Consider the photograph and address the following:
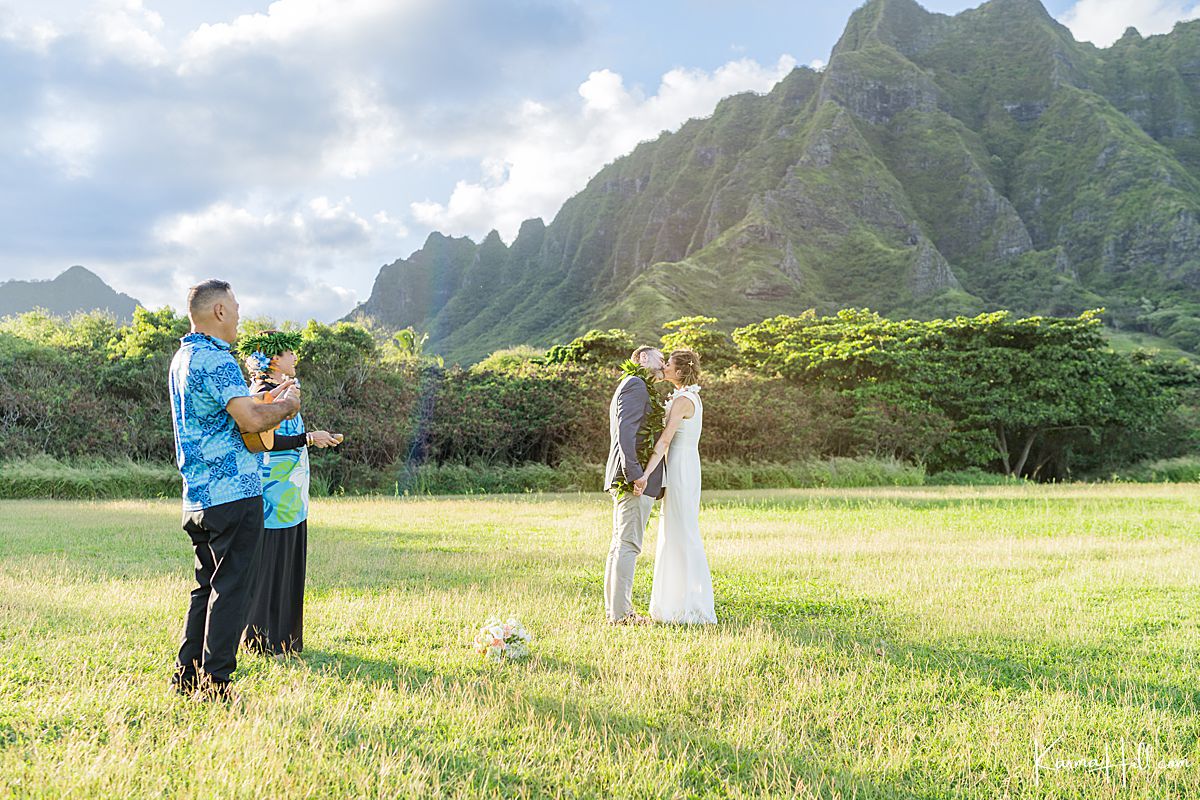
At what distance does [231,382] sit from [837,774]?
3.63 m

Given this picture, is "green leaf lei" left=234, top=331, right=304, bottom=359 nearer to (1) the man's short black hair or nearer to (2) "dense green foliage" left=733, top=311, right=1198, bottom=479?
(1) the man's short black hair

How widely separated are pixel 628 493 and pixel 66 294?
14721cm

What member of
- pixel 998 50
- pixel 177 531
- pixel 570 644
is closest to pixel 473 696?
pixel 570 644

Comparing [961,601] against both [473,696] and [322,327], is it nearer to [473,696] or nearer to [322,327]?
[473,696]

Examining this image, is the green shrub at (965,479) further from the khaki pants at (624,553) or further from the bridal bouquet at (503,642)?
the bridal bouquet at (503,642)

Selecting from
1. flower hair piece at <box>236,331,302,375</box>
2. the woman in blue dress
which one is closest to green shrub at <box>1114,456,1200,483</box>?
the woman in blue dress

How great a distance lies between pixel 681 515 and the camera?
6.52 metres

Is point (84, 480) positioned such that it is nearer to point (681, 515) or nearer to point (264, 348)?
point (264, 348)

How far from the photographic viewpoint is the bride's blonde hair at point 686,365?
6594 mm

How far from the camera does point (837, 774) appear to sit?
3449 millimetres

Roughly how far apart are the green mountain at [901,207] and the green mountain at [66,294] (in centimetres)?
5392

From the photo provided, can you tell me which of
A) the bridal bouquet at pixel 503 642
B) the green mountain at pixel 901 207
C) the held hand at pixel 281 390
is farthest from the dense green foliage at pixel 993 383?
the green mountain at pixel 901 207

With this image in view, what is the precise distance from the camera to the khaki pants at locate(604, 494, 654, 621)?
628 cm

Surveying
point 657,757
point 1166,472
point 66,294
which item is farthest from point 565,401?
point 66,294
